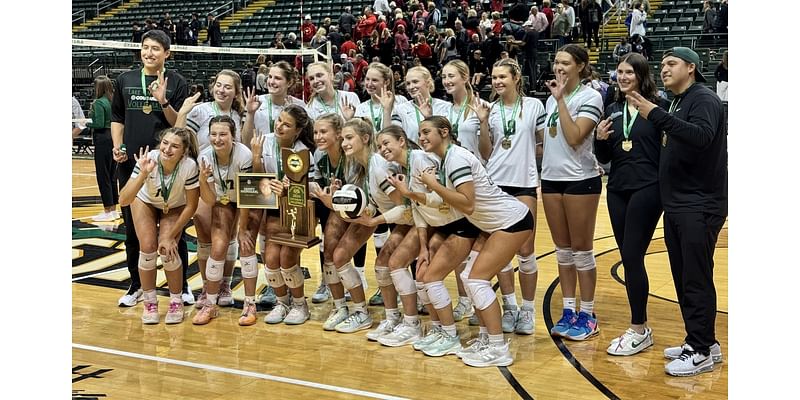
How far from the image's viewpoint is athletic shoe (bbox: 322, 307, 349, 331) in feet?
17.5

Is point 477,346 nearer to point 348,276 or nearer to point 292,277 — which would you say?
point 348,276

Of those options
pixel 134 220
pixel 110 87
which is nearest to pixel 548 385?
pixel 134 220

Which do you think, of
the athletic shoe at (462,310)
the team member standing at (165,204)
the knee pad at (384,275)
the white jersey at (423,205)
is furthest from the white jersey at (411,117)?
the team member standing at (165,204)

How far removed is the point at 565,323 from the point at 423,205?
116 centimetres

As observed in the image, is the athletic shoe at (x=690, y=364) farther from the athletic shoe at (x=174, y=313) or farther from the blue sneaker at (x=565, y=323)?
the athletic shoe at (x=174, y=313)

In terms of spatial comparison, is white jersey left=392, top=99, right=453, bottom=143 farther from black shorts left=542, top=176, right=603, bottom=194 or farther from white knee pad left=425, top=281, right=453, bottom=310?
white knee pad left=425, top=281, right=453, bottom=310

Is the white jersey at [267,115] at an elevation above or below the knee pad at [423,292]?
above

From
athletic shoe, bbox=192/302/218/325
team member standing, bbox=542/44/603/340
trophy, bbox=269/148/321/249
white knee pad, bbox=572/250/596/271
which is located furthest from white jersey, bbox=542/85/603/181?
athletic shoe, bbox=192/302/218/325

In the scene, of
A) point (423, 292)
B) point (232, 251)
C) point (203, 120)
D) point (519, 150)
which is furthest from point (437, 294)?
point (203, 120)

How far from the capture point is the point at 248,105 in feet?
18.3

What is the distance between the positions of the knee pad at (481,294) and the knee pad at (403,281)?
51 centimetres

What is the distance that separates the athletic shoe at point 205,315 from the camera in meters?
5.46

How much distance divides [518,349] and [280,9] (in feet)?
29.8

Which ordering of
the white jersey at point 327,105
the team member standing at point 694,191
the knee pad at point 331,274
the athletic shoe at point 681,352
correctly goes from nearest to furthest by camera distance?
1. the team member standing at point 694,191
2. the athletic shoe at point 681,352
3. the knee pad at point 331,274
4. the white jersey at point 327,105
